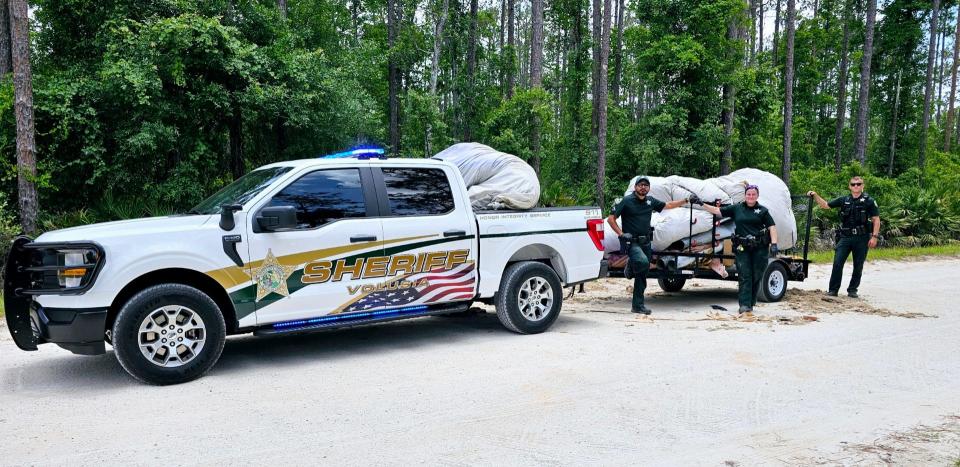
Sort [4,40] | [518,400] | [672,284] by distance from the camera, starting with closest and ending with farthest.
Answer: [518,400] < [672,284] < [4,40]

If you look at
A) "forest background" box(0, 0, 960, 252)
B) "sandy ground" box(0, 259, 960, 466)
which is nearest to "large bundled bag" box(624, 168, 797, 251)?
"sandy ground" box(0, 259, 960, 466)

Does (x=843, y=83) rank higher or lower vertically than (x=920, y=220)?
higher

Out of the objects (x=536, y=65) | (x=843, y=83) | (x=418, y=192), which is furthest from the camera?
(x=843, y=83)

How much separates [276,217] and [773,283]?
8.09 m

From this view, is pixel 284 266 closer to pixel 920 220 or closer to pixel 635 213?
pixel 635 213

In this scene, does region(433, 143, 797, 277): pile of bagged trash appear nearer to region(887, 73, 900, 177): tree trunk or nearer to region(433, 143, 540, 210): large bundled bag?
region(433, 143, 540, 210): large bundled bag

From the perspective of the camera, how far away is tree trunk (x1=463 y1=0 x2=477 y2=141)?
107 ft

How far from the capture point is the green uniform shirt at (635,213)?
9.44 m

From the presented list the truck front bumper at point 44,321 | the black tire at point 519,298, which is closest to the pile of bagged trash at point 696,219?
the black tire at point 519,298

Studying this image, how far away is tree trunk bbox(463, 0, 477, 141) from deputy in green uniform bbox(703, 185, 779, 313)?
925 inches

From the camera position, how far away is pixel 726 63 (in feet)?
78.2

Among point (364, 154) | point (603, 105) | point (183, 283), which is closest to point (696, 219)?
point (364, 154)

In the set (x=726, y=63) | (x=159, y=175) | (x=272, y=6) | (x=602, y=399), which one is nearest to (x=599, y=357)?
(x=602, y=399)

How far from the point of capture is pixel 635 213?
942cm
